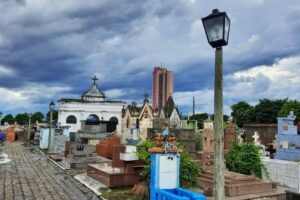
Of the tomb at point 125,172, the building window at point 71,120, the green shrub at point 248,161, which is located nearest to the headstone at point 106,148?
the tomb at point 125,172

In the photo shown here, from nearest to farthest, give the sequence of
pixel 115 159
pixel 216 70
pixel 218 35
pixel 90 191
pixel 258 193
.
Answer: pixel 218 35
pixel 216 70
pixel 258 193
pixel 90 191
pixel 115 159

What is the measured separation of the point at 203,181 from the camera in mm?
8781

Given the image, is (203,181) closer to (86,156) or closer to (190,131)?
(190,131)

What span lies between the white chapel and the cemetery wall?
113 feet

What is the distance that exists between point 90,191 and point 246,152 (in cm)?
592

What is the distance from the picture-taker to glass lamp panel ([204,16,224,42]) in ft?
12.2

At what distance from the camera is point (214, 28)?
3.79 metres

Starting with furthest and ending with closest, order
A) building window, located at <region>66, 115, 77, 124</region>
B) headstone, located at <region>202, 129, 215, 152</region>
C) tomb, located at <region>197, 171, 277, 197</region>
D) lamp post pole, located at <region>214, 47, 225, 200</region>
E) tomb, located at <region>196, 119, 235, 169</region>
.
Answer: building window, located at <region>66, 115, 77, 124</region> → headstone, located at <region>202, 129, 215, 152</region> → tomb, located at <region>196, 119, 235, 169</region> → tomb, located at <region>197, 171, 277, 197</region> → lamp post pole, located at <region>214, 47, 225, 200</region>

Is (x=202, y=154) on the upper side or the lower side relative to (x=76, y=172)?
upper

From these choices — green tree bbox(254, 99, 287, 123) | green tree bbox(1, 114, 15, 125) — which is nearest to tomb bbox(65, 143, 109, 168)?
green tree bbox(254, 99, 287, 123)

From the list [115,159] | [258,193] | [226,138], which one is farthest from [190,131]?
[258,193]

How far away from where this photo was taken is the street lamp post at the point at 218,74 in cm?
373

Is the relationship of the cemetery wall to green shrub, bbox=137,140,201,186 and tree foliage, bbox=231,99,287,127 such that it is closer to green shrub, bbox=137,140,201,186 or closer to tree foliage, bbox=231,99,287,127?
green shrub, bbox=137,140,201,186

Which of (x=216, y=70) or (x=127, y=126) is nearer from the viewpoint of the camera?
(x=216, y=70)
